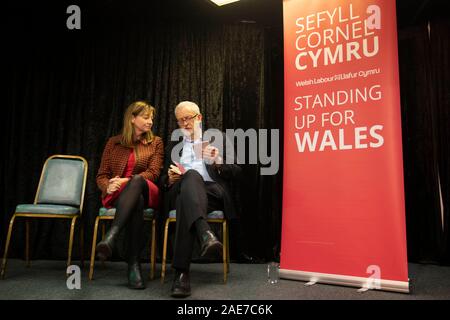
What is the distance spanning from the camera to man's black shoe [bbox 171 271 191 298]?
2021 millimetres

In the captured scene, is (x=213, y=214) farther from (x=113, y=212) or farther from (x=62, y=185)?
(x=62, y=185)

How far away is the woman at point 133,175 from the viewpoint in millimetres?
2248

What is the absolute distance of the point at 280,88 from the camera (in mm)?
3641

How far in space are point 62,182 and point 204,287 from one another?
1.47 metres

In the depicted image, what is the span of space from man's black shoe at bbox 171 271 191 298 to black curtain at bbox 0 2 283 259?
142 centimetres

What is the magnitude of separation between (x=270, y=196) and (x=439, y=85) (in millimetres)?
1779

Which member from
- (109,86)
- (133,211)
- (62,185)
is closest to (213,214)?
(133,211)

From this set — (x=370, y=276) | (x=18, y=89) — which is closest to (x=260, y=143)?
(x=370, y=276)

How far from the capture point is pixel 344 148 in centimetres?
242

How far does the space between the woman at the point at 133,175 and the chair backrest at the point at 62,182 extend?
1.31ft

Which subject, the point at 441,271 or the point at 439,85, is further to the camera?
the point at 439,85

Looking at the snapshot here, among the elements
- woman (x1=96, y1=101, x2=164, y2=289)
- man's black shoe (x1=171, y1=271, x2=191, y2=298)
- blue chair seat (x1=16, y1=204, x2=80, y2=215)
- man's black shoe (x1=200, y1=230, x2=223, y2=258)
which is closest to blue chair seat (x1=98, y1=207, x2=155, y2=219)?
woman (x1=96, y1=101, x2=164, y2=289)

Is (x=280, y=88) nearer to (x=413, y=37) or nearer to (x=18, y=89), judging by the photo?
(x=413, y=37)

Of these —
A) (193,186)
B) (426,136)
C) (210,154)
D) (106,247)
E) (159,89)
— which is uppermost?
(159,89)
